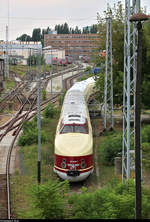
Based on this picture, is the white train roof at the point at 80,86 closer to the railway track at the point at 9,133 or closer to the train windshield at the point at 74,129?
the railway track at the point at 9,133

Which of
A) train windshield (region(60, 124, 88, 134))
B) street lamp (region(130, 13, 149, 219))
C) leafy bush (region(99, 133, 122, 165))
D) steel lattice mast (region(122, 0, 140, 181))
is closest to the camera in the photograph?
street lamp (region(130, 13, 149, 219))

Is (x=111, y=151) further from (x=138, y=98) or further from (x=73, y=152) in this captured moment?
(x=138, y=98)

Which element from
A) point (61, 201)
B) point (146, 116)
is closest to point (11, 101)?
point (146, 116)

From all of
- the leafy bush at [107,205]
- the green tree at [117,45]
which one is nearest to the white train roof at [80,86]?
the green tree at [117,45]

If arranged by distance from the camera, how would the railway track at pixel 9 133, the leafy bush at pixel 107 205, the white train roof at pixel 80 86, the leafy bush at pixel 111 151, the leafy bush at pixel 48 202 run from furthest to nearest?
the white train roof at pixel 80 86
the leafy bush at pixel 111 151
the railway track at pixel 9 133
the leafy bush at pixel 48 202
the leafy bush at pixel 107 205

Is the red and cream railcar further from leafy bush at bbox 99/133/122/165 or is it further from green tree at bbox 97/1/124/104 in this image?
Result: green tree at bbox 97/1/124/104

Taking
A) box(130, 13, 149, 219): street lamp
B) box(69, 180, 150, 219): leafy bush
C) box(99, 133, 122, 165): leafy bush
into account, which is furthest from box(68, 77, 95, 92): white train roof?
box(130, 13, 149, 219): street lamp

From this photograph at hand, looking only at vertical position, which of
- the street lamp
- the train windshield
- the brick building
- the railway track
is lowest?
the railway track

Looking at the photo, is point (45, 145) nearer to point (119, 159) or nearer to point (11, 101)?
point (119, 159)

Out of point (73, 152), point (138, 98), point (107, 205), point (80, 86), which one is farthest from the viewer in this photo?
point (80, 86)

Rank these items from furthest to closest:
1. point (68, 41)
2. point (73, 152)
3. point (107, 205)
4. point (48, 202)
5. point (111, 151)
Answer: point (68, 41)
point (111, 151)
point (73, 152)
point (48, 202)
point (107, 205)

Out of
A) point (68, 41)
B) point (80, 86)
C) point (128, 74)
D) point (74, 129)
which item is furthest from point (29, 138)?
point (68, 41)

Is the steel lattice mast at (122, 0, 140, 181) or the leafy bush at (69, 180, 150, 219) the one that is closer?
the leafy bush at (69, 180, 150, 219)

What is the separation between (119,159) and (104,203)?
21.0 ft
